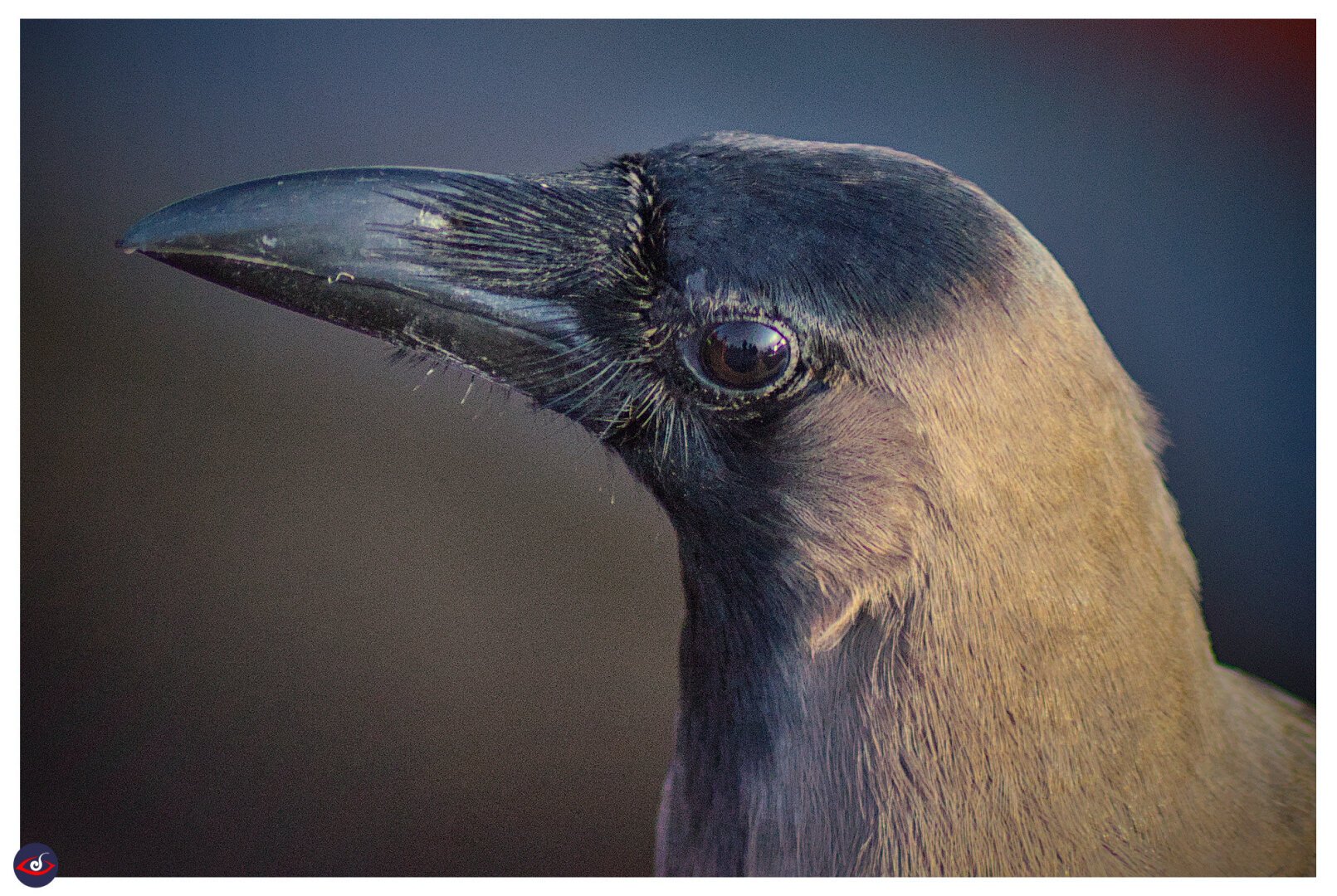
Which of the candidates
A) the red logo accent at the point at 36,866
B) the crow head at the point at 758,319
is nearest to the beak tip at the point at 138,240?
the crow head at the point at 758,319

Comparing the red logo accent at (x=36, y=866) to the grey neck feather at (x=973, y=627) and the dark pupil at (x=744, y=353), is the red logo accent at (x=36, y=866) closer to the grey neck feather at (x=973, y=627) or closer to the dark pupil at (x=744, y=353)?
the grey neck feather at (x=973, y=627)

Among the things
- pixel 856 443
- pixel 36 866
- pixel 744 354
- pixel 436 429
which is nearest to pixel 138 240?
pixel 436 429

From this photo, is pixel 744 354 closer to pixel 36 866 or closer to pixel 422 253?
pixel 422 253

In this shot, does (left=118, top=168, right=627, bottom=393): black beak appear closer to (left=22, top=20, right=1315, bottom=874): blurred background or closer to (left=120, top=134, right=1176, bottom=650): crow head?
(left=120, top=134, right=1176, bottom=650): crow head

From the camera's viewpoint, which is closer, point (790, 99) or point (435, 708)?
point (790, 99)
